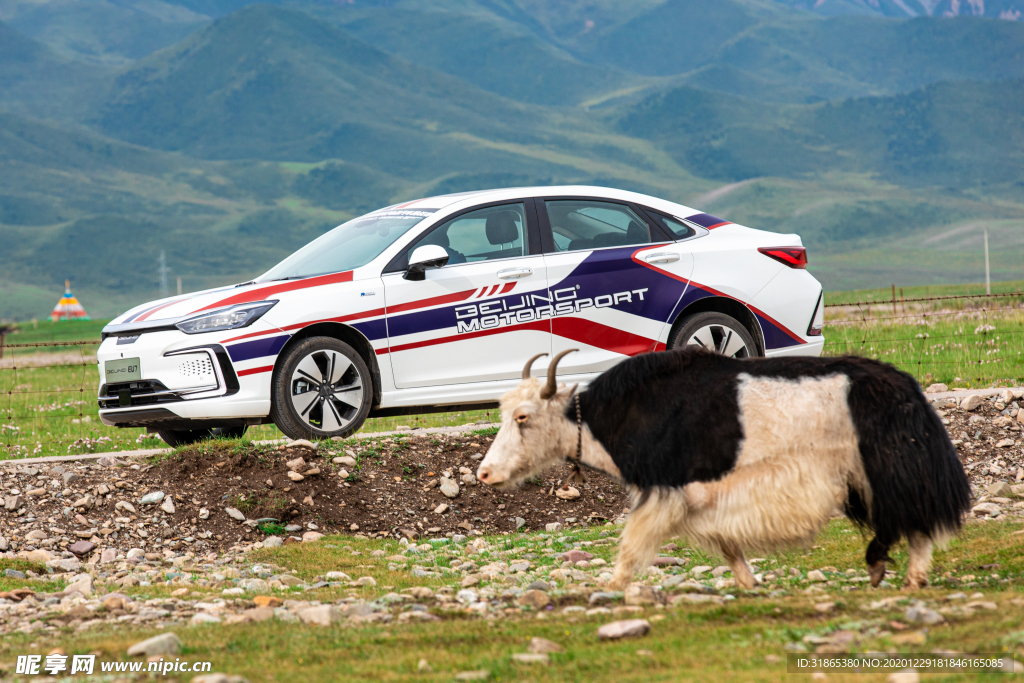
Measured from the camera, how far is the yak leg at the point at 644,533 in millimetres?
5926

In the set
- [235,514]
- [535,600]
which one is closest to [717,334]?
[235,514]

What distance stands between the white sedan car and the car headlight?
1cm

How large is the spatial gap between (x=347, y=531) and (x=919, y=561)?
14.5 feet

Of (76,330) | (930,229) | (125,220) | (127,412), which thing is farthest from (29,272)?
(127,412)

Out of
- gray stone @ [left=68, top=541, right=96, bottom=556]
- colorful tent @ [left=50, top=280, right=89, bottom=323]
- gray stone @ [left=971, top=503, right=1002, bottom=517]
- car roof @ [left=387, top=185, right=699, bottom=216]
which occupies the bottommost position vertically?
gray stone @ [left=971, top=503, right=1002, bottom=517]

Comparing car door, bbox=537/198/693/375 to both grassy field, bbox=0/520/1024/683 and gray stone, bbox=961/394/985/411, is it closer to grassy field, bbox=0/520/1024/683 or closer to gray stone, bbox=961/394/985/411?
gray stone, bbox=961/394/985/411

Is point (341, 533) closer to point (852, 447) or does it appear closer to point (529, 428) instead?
point (529, 428)

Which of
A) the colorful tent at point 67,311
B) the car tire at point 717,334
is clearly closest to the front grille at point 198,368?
the car tire at point 717,334

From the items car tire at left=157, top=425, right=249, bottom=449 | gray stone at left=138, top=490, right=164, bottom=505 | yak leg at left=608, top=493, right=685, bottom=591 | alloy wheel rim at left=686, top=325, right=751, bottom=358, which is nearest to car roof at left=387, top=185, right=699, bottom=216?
alloy wheel rim at left=686, top=325, right=751, bottom=358

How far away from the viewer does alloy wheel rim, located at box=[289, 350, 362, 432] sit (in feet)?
29.6

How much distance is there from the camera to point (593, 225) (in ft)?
32.6

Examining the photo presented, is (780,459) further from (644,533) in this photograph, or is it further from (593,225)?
(593,225)

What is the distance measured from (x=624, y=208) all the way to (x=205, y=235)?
19514 centimetres

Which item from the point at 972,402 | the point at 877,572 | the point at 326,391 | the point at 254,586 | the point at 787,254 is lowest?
the point at 877,572
